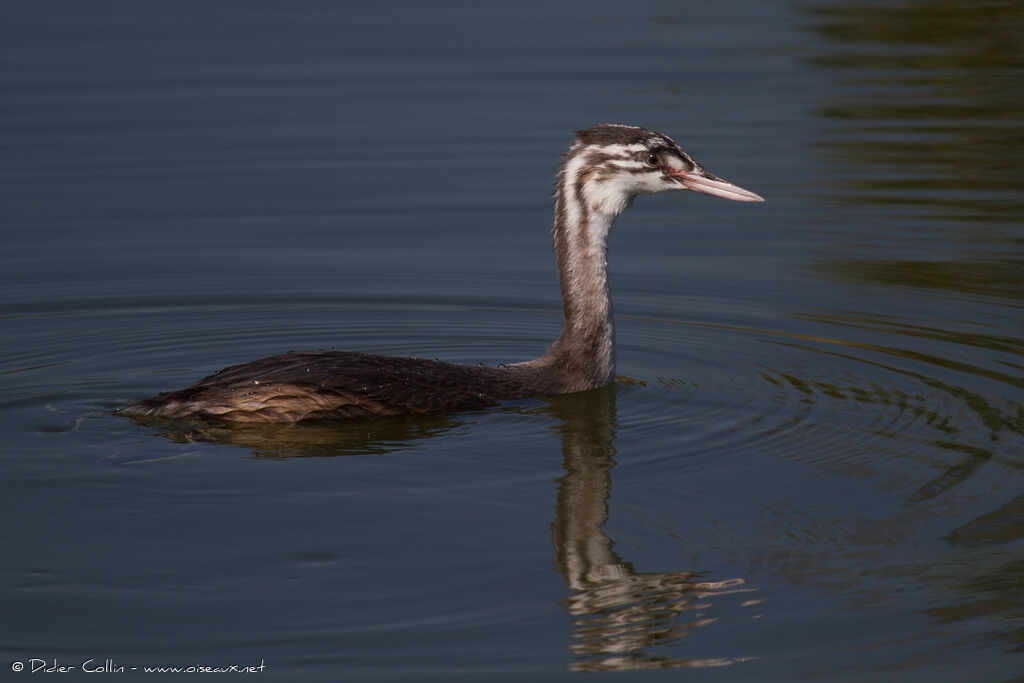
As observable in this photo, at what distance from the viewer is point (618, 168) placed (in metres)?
9.66

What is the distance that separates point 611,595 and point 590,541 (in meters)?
0.65

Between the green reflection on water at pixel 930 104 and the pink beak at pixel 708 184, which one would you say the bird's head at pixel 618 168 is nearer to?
the pink beak at pixel 708 184

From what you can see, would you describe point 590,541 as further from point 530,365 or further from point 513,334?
point 513,334

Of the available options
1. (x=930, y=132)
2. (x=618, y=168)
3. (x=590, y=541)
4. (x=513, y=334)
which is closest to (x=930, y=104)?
(x=930, y=132)

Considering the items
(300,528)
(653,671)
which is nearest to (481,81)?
(300,528)

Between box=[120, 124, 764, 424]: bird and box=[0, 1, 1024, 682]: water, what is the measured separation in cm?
16

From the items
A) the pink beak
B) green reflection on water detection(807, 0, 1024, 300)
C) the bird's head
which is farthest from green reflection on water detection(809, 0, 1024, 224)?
the bird's head

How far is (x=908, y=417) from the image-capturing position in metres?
9.09

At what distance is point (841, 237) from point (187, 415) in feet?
19.6

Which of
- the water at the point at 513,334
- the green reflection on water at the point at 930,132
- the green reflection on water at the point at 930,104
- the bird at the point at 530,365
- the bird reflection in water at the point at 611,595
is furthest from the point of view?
the green reflection on water at the point at 930,104

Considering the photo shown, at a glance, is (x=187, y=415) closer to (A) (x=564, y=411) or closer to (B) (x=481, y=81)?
(A) (x=564, y=411)

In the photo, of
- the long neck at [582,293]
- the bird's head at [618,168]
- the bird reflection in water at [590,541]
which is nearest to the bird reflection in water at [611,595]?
the bird reflection in water at [590,541]

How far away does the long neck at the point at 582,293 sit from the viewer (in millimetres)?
9734

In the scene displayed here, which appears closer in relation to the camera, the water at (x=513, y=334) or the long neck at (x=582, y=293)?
Result: the water at (x=513, y=334)
